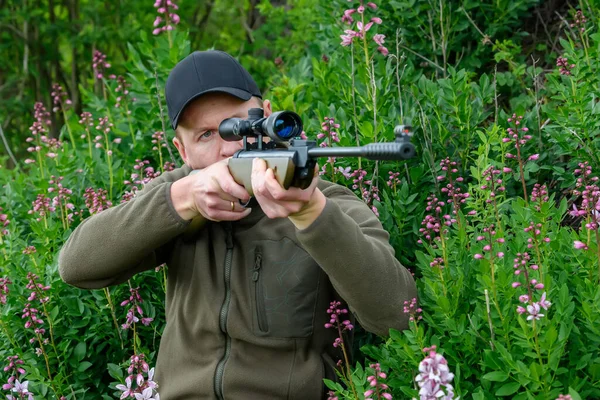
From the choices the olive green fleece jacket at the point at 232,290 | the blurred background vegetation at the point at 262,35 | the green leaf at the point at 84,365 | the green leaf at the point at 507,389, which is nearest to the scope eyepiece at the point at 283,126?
the olive green fleece jacket at the point at 232,290

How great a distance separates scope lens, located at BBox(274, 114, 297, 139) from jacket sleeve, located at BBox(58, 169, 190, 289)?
25.3 inches

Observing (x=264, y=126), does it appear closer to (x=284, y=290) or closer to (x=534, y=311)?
(x=284, y=290)

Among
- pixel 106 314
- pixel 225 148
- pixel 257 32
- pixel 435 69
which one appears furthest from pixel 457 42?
pixel 257 32

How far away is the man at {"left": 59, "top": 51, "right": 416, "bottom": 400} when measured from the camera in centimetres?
317

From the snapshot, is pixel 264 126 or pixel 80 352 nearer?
pixel 264 126

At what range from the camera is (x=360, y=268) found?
2795 mm

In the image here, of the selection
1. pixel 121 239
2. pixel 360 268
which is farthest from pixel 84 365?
pixel 360 268

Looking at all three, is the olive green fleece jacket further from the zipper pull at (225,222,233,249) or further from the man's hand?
the man's hand

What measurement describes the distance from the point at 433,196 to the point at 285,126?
1.03 metres

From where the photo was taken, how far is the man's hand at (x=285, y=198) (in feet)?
8.34

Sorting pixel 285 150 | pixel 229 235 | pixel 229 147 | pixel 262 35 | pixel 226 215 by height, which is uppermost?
pixel 285 150

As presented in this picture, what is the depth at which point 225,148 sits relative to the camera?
10.7 feet

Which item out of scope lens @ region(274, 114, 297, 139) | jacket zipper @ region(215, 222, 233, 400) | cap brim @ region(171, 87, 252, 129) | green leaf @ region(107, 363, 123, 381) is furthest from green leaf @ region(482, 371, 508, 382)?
green leaf @ region(107, 363, 123, 381)

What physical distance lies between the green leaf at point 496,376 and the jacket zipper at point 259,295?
0.98 metres
